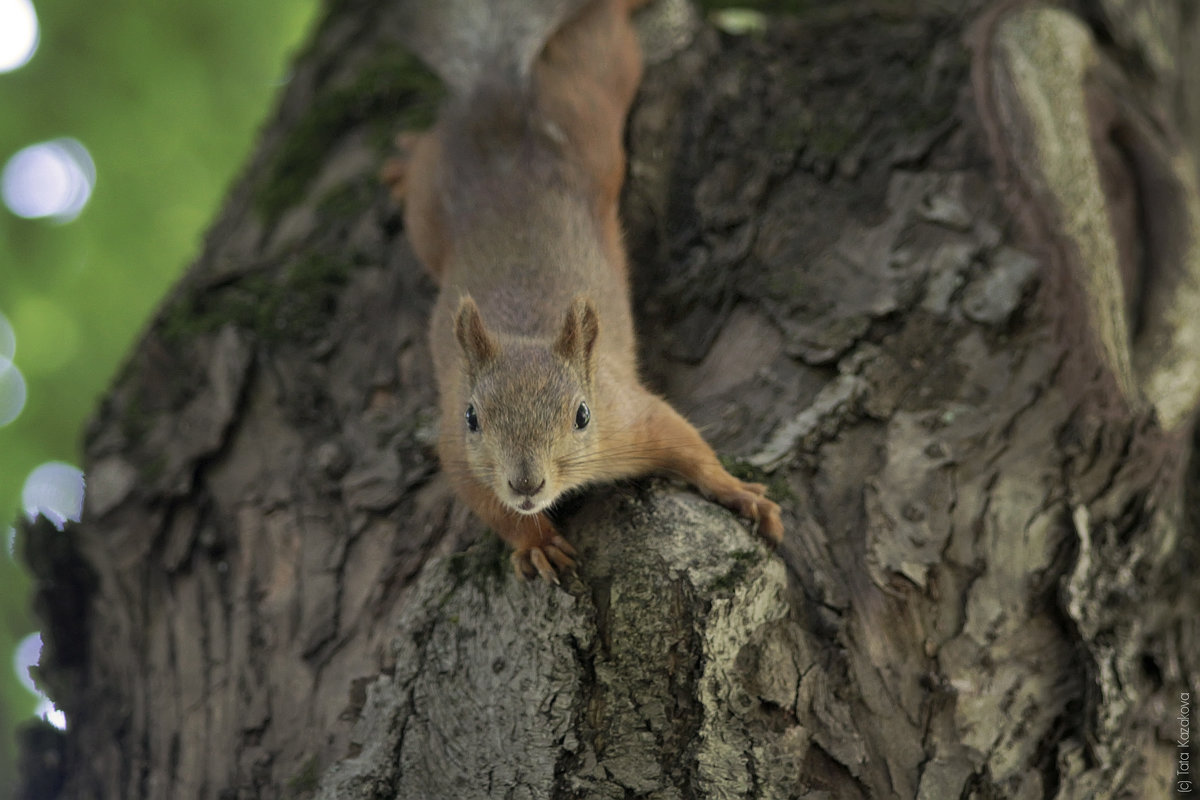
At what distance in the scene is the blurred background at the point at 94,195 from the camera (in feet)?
17.6

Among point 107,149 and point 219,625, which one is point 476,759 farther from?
point 107,149

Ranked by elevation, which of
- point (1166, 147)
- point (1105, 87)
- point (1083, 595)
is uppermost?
point (1105, 87)

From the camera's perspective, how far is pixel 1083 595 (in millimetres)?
2578

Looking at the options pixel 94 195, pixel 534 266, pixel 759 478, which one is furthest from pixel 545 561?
pixel 94 195

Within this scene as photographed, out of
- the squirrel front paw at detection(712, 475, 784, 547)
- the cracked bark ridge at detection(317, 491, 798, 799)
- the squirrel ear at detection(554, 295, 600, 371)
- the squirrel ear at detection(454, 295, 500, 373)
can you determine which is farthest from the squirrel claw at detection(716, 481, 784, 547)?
the squirrel ear at detection(454, 295, 500, 373)

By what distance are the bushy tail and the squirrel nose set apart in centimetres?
210

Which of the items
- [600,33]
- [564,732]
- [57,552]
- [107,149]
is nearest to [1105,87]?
[600,33]

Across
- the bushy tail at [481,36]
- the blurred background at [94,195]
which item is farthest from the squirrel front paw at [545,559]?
the blurred background at [94,195]

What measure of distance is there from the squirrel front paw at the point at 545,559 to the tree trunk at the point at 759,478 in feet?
0.13

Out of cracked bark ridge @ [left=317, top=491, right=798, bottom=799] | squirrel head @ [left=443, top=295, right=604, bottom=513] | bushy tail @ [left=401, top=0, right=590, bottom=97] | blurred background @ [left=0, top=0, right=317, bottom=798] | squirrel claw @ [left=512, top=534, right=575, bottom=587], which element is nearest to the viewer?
cracked bark ridge @ [left=317, top=491, right=798, bottom=799]

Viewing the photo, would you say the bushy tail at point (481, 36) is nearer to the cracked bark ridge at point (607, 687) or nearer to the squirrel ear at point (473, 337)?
the squirrel ear at point (473, 337)

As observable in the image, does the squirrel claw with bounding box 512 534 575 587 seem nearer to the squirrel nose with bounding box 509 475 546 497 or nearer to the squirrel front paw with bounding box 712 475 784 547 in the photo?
the squirrel nose with bounding box 509 475 546 497

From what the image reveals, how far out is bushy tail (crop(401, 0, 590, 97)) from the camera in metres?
3.98

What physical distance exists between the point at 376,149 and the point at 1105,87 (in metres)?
2.81
